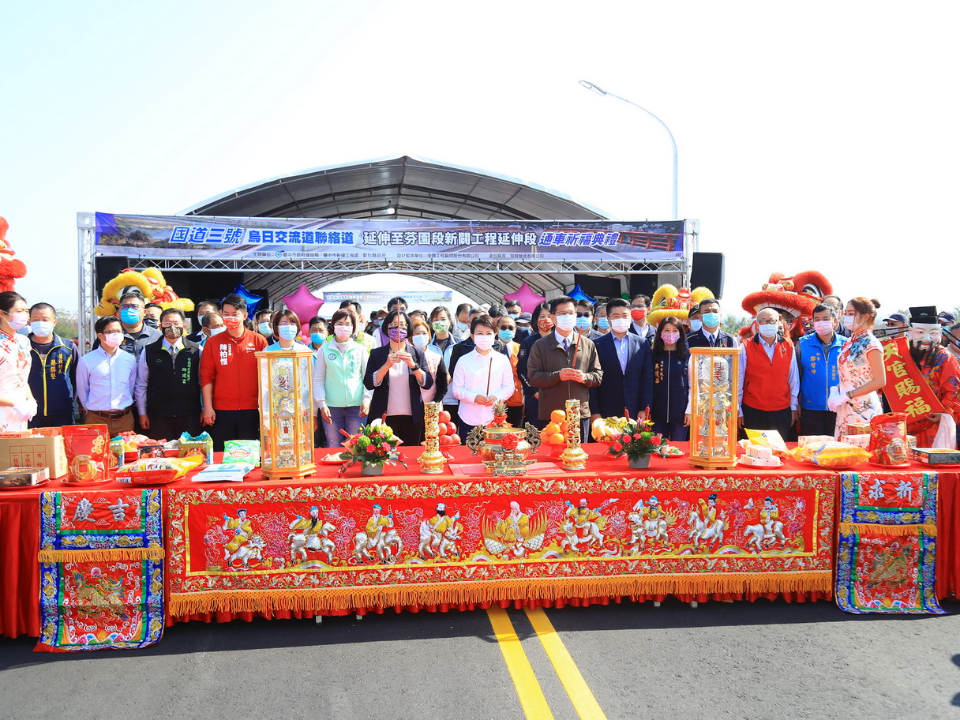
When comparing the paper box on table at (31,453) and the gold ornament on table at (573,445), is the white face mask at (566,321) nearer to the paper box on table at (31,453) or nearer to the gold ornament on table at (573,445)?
the gold ornament on table at (573,445)

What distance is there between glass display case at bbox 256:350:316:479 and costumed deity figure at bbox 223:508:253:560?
0.78 ft

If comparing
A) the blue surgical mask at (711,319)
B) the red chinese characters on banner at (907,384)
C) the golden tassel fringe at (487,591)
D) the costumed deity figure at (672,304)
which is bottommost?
the golden tassel fringe at (487,591)

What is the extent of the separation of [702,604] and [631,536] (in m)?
0.55

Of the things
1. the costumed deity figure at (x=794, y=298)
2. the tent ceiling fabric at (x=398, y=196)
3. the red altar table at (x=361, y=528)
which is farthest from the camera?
the tent ceiling fabric at (x=398, y=196)

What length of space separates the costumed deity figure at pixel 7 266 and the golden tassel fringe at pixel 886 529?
4925 mm

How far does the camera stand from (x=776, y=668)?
269 cm

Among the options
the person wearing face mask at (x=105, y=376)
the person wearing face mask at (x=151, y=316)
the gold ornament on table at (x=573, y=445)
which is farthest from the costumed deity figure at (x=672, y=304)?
the person wearing face mask at (x=151, y=316)

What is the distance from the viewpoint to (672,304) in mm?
7281

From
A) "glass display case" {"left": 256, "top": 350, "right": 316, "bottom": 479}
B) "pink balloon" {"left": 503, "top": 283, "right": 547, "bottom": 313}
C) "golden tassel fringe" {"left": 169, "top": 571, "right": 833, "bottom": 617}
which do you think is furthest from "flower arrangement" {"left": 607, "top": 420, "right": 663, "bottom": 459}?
"pink balloon" {"left": 503, "top": 283, "right": 547, "bottom": 313}

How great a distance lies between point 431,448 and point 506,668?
3.72 ft

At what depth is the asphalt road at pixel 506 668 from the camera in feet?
7.98

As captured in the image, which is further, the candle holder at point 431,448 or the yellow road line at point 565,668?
the candle holder at point 431,448

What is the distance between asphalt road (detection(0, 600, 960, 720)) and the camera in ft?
7.98

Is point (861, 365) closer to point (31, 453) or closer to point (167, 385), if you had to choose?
point (31, 453)
